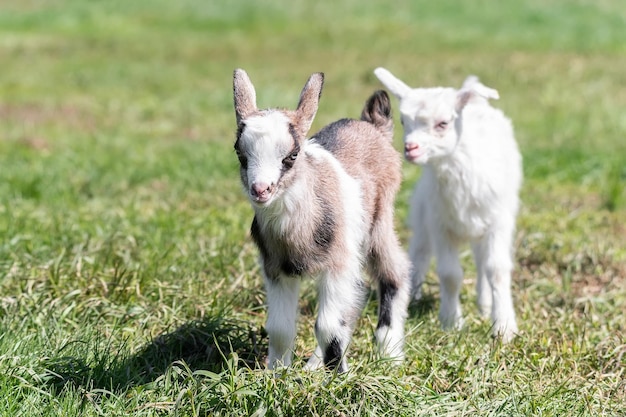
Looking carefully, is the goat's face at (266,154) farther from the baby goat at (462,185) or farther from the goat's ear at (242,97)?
the baby goat at (462,185)

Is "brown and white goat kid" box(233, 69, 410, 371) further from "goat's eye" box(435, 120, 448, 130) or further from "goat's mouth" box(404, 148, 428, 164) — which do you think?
"goat's eye" box(435, 120, 448, 130)

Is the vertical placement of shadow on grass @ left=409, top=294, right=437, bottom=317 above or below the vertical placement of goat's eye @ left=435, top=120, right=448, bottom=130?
below

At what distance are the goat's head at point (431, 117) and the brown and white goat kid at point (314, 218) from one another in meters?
0.58

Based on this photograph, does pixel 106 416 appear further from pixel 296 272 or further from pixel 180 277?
pixel 180 277

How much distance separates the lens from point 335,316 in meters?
4.85

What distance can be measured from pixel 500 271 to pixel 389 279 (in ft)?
3.59

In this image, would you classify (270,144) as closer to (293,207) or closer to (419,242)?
(293,207)

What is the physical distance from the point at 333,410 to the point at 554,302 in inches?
109

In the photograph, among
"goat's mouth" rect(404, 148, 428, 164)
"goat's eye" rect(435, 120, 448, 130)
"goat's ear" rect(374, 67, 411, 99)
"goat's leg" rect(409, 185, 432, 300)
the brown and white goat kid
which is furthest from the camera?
"goat's leg" rect(409, 185, 432, 300)

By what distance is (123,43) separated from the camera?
2147 centimetres

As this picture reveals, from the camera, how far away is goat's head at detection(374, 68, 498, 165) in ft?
19.9

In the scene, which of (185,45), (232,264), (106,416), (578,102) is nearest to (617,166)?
(578,102)

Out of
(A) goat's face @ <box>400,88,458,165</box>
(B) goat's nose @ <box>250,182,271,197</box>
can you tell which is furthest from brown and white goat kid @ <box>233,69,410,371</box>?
(A) goat's face @ <box>400,88,458,165</box>

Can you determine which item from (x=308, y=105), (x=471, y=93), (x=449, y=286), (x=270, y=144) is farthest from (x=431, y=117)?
(x=270, y=144)
